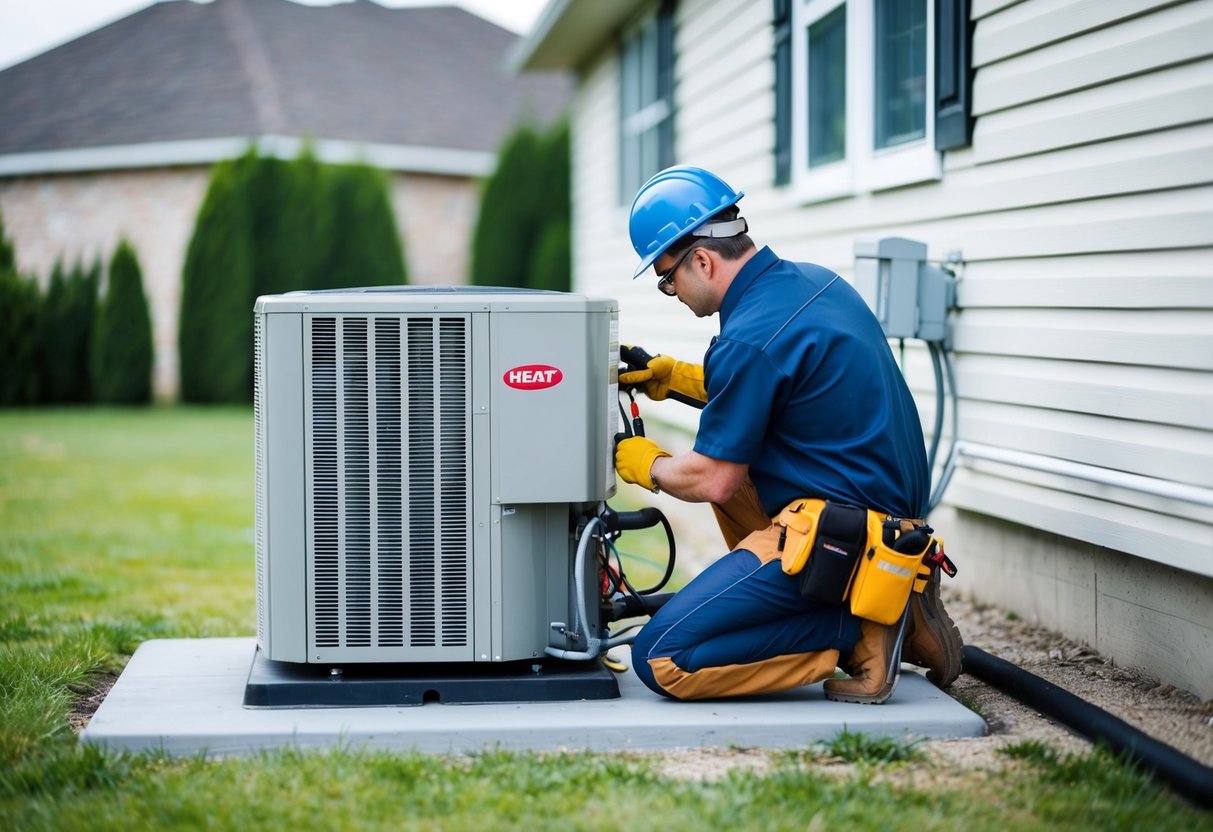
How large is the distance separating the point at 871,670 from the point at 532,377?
124 cm

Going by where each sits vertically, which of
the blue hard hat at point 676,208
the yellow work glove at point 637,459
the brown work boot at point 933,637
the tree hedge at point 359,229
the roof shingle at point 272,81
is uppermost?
the roof shingle at point 272,81

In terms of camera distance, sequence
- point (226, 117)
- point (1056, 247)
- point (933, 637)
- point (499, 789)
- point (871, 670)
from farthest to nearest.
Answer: point (226, 117) < point (1056, 247) < point (933, 637) < point (871, 670) < point (499, 789)

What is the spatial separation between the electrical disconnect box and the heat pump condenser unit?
1.69m

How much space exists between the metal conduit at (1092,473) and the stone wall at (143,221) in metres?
15.4

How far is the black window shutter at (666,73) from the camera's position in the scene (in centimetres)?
999

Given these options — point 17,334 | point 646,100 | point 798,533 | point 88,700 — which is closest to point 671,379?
point 798,533

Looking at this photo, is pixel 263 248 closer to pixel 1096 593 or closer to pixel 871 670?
pixel 1096 593

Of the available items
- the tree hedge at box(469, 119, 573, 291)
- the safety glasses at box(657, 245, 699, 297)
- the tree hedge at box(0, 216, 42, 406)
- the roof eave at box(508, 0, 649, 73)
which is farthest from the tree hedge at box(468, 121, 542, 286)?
the safety glasses at box(657, 245, 699, 297)

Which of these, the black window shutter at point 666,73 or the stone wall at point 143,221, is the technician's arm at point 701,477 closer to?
the black window shutter at point 666,73

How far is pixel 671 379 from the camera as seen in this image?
4.04m

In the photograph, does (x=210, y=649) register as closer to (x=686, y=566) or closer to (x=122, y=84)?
(x=686, y=566)

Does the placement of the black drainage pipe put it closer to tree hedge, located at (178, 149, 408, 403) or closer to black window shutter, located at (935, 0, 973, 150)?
black window shutter, located at (935, 0, 973, 150)

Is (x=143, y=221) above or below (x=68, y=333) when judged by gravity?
above

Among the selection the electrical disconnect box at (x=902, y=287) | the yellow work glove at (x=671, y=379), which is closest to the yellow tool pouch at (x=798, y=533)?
the yellow work glove at (x=671, y=379)
